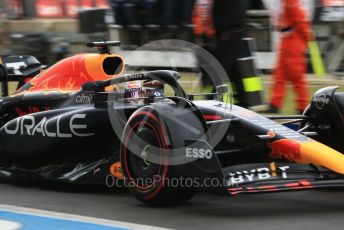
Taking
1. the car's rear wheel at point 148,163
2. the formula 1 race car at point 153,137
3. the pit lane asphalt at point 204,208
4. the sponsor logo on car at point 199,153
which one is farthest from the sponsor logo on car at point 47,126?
the sponsor logo on car at point 199,153

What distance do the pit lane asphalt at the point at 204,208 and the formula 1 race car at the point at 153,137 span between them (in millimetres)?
145

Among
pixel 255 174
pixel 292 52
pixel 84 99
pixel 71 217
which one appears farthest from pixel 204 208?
pixel 292 52

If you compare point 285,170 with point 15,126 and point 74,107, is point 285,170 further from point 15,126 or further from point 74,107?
point 15,126

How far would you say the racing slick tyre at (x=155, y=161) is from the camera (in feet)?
17.1

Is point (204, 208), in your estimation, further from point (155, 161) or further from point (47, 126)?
point (47, 126)

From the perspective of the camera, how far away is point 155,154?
5.30 metres

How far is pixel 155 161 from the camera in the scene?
17.4ft

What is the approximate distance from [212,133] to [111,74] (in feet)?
5.80

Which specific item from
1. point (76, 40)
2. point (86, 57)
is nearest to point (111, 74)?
point (86, 57)

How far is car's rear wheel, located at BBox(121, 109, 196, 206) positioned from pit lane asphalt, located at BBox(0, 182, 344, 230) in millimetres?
104

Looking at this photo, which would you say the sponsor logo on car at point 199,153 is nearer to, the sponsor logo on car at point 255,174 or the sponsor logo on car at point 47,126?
the sponsor logo on car at point 255,174

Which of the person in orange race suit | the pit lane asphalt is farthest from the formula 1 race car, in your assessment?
the person in orange race suit

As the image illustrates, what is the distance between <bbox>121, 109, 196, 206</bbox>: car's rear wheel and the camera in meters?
5.23

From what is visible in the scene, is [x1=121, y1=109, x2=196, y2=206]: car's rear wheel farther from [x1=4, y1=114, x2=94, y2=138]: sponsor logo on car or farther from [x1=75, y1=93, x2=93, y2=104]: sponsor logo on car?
[x1=75, y1=93, x2=93, y2=104]: sponsor logo on car
